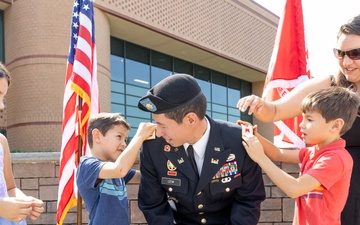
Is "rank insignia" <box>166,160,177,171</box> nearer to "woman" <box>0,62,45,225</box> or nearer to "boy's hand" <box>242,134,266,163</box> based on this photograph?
"boy's hand" <box>242,134,266,163</box>

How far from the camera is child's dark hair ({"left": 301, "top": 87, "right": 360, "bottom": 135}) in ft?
6.67

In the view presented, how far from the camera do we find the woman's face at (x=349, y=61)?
2.18 m

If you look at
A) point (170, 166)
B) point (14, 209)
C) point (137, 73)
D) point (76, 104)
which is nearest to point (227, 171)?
point (170, 166)

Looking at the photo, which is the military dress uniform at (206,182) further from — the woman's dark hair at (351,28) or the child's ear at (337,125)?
the woman's dark hair at (351,28)

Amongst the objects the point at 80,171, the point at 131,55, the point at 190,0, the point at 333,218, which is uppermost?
the point at 190,0

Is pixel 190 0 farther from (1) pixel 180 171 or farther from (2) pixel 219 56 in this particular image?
(1) pixel 180 171

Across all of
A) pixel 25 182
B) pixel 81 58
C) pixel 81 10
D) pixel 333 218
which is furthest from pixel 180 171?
pixel 25 182

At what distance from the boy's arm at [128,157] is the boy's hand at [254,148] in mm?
568

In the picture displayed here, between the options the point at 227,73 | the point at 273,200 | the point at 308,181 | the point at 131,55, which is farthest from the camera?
the point at 227,73

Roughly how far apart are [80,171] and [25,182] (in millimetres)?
2873

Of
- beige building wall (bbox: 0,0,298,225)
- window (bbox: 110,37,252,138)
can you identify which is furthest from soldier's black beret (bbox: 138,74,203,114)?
window (bbox: 110,37,252,138)

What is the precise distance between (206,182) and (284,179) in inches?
17.8

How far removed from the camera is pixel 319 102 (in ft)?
6.71

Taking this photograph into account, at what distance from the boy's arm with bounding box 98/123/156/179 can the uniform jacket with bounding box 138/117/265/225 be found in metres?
0.06
